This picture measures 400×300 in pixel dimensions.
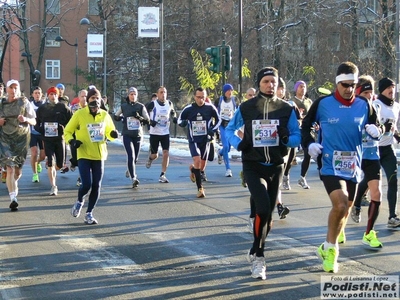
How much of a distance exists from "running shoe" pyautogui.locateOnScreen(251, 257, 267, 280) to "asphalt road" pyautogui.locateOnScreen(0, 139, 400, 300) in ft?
0.28

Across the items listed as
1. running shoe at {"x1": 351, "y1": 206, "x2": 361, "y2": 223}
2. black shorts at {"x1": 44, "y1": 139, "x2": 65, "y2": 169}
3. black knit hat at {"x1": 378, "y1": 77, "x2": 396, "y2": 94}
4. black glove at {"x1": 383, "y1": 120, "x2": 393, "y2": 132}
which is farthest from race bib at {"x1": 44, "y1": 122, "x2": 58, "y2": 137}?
black glove at {"x1": 383, "y1": 120, "x2": 393, "y2": 132}

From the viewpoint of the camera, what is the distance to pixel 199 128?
14281 millimetres

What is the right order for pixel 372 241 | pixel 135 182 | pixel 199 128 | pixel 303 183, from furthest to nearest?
pixel 135 182, pixel 303 183, pixel 199 128, pixel 372 241

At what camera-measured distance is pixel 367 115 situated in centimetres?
788

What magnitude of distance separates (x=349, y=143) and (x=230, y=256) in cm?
184

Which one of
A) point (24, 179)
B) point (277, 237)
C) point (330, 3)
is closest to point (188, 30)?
point (330, 3)

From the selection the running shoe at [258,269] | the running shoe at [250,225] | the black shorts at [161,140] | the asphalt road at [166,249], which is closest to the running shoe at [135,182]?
the asphalt road at [166,249]

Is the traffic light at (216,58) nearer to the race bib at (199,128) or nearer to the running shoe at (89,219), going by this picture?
the race bib at (199,128)

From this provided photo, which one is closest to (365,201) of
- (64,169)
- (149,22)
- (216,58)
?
(64,169)

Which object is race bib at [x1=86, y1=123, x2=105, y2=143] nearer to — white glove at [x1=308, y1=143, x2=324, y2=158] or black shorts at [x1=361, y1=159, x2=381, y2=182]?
black shorts at [x1=361, y1=159, x2=381, y2=182]

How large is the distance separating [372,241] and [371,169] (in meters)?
0.91

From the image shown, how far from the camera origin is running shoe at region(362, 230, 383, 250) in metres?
8.97

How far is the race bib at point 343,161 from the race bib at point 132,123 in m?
8.43

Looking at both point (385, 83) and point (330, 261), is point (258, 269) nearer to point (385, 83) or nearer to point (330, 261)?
point (330, 261)
